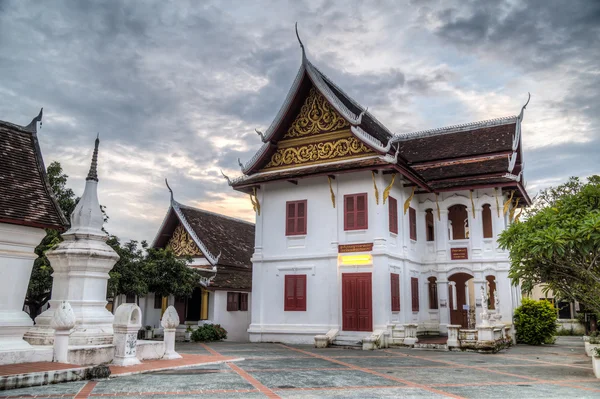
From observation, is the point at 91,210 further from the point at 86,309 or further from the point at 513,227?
the point at 513,227

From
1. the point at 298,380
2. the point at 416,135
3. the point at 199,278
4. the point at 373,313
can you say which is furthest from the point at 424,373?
the point at 416,135

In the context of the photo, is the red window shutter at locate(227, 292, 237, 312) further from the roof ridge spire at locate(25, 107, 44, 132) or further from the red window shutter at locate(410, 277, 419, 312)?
the roof ridge spire at locate(25, 107, 44, 132)

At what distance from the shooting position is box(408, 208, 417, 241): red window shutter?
2091cm

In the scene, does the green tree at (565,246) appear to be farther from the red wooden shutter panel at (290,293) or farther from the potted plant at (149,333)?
the potted plant at (149,333)

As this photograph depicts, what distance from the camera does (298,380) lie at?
9953 mm

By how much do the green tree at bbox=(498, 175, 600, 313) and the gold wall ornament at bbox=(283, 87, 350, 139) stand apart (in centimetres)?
902

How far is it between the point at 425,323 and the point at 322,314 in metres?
4.49

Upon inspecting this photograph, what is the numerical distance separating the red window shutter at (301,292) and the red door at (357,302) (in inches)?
62.5

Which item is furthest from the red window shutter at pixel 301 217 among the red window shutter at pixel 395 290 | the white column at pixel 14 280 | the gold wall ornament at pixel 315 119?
the white column at pixel 14 280

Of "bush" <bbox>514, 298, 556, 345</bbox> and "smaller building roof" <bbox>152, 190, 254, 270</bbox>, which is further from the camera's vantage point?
"smaller building roof" <bbox>152, 190, 254, 270</bbox>

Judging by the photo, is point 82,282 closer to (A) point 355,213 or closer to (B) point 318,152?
(A) point 355,213

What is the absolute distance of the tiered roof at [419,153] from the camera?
18734 millimetres

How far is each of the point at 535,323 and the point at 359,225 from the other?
24.1 ft

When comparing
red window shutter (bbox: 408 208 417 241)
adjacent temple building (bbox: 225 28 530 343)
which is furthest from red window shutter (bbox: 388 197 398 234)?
red window shutter (bbox: 408 208 417 241)
